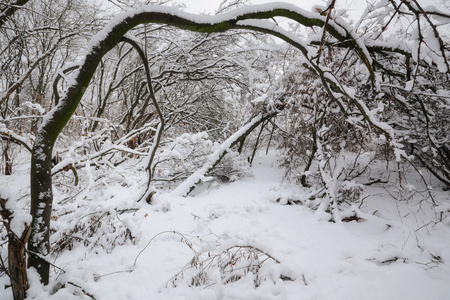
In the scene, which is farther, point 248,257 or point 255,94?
point 255,94

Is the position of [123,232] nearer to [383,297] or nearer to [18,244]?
[18,244]

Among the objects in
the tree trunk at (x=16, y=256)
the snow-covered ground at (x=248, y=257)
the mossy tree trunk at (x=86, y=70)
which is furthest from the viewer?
the snow-covered ground at (x=248, y=257)

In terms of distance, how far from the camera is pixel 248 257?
260 cm

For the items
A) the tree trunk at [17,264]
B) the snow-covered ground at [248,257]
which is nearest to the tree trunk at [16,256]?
the tree trunk at [17,264]

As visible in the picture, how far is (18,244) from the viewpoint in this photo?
1.44 m

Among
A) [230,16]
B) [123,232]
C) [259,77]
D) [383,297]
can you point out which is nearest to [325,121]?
[259,77]

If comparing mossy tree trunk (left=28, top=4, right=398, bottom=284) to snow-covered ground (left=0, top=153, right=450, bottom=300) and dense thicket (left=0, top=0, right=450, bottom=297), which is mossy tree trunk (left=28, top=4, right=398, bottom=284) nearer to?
dense thicket (left=0, top=0, right=450, bottom=297)

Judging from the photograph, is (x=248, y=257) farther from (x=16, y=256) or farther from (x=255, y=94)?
(x=255, y=94)

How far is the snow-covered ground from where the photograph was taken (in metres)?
2.24

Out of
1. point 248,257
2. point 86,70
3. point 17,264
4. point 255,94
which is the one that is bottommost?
point 248,257

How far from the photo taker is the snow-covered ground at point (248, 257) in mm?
2242

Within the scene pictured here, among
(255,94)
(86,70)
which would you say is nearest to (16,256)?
(86,70)

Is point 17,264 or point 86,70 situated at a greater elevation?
point 86,70

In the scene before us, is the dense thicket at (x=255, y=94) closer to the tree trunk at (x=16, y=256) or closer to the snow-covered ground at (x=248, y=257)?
the tree trunk at (x=16, y=256)
